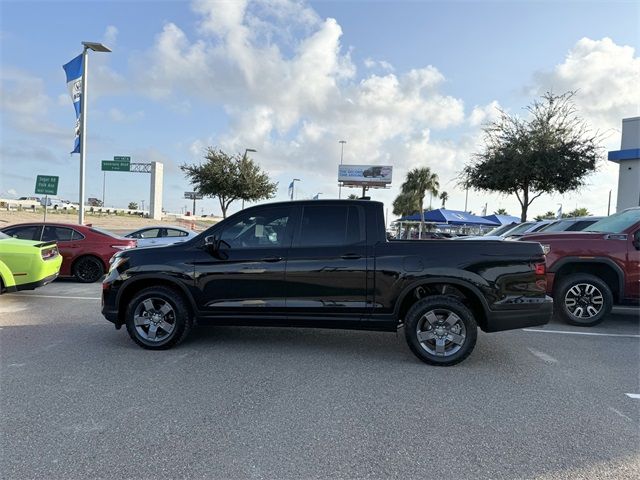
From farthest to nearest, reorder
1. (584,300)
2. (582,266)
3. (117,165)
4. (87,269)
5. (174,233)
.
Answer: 1. (117,165)
2. (174,233)
3. (87,269)
4. (582,266)
5. (584,300)

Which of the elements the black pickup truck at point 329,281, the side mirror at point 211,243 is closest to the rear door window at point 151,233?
the black pickup truck at point 329,281

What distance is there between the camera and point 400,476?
2.99 metres

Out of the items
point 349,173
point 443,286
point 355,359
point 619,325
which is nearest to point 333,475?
point 355,359

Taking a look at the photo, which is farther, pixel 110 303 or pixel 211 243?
pixel 110 303

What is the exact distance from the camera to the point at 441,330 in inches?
207

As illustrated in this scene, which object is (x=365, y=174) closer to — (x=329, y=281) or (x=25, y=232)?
(x=25, y=232)

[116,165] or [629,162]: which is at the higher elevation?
[116,165]

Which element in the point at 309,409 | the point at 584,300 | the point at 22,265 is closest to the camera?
the point at 309,409

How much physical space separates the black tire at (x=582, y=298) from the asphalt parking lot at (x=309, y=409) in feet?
3.34

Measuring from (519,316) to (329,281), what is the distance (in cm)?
221

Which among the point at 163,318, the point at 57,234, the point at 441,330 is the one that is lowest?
the point at 163,318

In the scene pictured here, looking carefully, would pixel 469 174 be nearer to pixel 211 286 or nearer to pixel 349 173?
pixel 211 286

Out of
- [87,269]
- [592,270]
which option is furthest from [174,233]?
[592,270]

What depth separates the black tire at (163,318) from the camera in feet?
18.3
